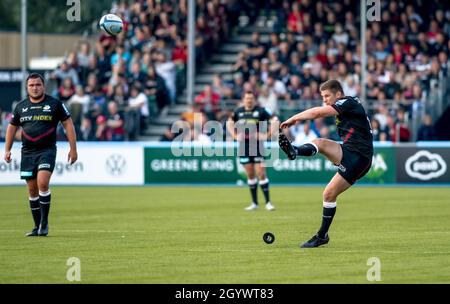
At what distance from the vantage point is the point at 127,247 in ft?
48.6

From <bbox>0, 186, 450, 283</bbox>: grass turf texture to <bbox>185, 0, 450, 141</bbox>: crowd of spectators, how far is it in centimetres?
610

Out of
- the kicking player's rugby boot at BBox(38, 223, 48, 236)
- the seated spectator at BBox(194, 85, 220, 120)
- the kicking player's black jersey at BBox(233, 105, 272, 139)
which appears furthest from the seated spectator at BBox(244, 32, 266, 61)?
the kicking player's rugby boot at BBox(38, 223, 48, 236)

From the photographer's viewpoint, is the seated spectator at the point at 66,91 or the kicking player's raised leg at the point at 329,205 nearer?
the kicking player's raised leg at the point at 329,205

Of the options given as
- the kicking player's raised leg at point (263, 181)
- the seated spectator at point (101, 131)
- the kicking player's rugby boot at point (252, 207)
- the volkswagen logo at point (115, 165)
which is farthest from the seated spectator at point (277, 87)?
the kicking player's rugby boot at point (252, 207)

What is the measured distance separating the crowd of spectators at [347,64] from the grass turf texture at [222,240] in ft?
20.0

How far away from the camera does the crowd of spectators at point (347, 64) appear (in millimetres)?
32250

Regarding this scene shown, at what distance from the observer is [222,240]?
51.7ft

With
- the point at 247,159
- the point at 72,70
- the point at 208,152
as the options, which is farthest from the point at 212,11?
the point at 247,159

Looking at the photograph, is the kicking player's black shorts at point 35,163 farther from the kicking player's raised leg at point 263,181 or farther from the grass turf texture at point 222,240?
the kicking player's raised leg at point 263,181

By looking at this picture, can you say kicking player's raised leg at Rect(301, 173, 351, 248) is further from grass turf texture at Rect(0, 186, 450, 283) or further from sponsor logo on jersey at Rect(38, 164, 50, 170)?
sponsor logo on jersey at Rect(38, 164, 50, 170)

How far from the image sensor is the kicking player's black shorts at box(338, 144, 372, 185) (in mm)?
14609

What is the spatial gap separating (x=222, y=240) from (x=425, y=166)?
50.3 ft

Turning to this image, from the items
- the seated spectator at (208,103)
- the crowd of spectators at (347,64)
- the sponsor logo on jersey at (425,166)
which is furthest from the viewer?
the seated spectator at (208,103)

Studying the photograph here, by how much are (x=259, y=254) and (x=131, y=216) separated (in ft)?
23.3
